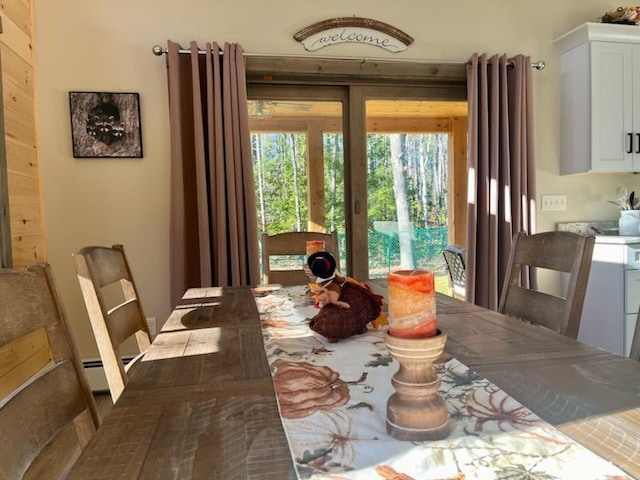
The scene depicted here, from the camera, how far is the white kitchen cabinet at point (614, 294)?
2748mm

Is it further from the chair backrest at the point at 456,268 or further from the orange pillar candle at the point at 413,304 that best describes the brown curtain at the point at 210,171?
the orange pillar candle at the point at 413,304

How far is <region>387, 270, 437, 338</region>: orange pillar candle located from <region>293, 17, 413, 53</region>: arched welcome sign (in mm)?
2656

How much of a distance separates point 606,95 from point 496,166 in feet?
3.01

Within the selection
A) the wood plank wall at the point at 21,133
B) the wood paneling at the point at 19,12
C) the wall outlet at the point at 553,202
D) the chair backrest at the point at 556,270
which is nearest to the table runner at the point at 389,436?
the chair backrest at the point at 556,270

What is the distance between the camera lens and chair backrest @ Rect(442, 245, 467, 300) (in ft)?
10.4

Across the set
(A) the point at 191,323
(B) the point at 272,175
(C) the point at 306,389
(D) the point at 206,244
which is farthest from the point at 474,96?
(C) the point at 306,389

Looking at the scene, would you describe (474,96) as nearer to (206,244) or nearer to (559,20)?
(559,20)

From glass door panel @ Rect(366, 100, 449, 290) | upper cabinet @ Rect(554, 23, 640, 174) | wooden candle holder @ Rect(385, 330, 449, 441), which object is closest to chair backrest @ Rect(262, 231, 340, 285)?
glass door panel @ Rect(366, 100, 449, 290)

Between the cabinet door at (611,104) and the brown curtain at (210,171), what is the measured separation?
238 cm

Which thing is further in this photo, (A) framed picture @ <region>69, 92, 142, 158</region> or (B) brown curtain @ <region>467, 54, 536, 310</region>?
(B) brown curtain @ <region>467, 54, 536, 310</region>

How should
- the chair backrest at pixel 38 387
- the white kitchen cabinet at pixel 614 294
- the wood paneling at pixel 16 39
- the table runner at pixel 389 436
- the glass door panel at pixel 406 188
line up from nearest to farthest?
the table runner at pixel 389 436 → the chair backrest at pixel 38 387 → the wood paneling at pixel 16 39 → the white kitchen cabinet at pixel 614 294 → the glass door panel at pixel 406 188

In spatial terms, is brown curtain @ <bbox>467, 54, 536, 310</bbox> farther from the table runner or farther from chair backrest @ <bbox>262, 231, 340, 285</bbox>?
the table runner

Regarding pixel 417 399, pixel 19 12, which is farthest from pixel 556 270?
pixel 19 12

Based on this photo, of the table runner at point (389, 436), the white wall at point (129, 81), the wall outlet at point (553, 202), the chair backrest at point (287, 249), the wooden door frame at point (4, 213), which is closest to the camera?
the table runner at point (389, 436)
